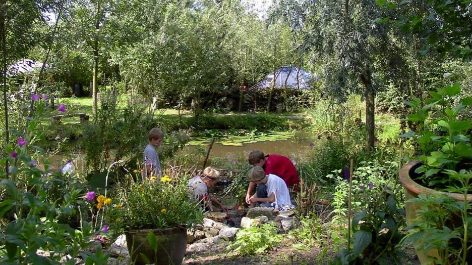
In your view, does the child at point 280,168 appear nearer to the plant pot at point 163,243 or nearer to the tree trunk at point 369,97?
the tree trunk at point 369,97

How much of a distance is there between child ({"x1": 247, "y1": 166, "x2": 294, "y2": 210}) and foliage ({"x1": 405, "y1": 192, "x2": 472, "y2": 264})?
337cm

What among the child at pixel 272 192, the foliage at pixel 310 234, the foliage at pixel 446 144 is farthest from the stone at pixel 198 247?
the foliage at pixel 446 144

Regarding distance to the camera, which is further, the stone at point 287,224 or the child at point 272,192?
the child at point 272,192

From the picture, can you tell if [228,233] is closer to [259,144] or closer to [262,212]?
[262,212]

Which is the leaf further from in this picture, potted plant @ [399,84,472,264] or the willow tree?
the willow tree

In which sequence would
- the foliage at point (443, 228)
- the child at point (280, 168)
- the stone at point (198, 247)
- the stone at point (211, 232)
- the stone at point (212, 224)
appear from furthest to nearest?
1. the child at point (280, 168)
2. the stone at point (212, 224)
3. the stone at point (211, 232)
4. the stone at point (198, 247)
5. the foliage at point (443, 228)

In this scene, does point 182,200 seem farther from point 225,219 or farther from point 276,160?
point 276,160

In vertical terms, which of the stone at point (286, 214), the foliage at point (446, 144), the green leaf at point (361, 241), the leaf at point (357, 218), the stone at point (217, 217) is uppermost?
the foliage at point (446, 144)

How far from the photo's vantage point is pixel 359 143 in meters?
9.15

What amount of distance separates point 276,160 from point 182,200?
2.72 meters

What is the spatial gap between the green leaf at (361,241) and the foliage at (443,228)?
207mm

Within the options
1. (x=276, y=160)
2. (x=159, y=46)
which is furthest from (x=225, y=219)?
(x=159, y=46)

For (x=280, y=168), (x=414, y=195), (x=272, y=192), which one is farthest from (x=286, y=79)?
(x=414, y=195)

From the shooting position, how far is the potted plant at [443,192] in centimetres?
Result: 204
